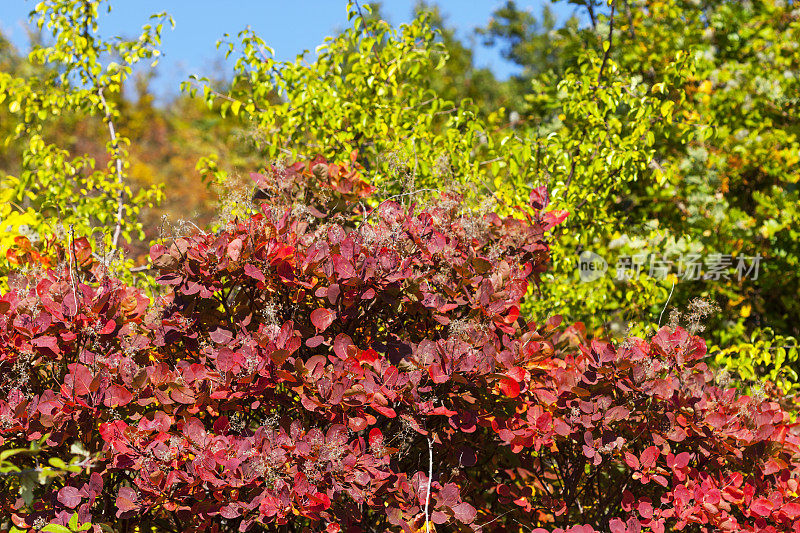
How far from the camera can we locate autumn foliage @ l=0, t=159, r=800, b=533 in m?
1.98

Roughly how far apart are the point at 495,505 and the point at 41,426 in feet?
5.41

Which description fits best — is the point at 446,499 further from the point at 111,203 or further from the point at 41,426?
the point at 111,203

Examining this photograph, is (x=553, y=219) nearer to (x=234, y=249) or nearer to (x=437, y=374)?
(x=437, y=374)

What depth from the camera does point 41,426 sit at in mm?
2021

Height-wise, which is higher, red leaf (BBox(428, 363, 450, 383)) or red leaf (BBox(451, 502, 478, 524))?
red leaf (BBox(428, 363, 450, 383))

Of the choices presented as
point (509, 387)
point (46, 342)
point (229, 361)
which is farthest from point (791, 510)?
point (46, 342)

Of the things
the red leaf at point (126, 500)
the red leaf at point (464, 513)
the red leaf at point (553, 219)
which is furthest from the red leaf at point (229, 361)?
the red leaf at point (553, 219)

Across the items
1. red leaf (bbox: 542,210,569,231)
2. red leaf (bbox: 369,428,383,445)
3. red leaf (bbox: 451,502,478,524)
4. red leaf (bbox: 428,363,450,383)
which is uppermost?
red leaf (bbox: 542,210,569,231)

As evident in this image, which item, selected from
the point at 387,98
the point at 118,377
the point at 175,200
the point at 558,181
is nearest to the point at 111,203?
the point at 387,98

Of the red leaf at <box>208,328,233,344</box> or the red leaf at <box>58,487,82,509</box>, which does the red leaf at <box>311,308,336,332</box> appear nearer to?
the red leaf at <box>208,328,233,344</box>

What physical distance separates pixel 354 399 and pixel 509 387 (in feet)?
1.57

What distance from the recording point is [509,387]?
2066mm

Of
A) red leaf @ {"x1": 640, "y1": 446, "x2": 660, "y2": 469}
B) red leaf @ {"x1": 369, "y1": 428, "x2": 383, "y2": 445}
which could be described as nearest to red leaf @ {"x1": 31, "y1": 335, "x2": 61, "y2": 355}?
red leaf @ {"x1": 369, "y1": 428, "x2": 383, "y2": 445}

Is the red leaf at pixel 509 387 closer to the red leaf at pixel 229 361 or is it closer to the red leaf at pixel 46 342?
the red leaf at pixel 229 361
